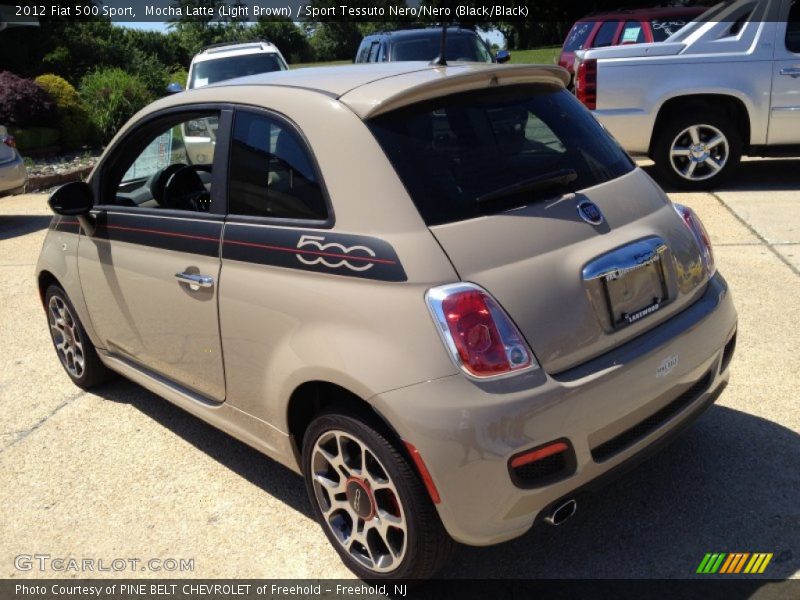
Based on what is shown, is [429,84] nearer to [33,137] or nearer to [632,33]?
[632,33]

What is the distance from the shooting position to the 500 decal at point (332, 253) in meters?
2.63

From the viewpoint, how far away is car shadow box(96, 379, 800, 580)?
9.48 feet

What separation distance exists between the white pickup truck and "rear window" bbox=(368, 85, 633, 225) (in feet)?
18.2

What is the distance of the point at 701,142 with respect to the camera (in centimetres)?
838

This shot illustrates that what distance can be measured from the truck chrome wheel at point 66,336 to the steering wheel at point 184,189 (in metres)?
1.09

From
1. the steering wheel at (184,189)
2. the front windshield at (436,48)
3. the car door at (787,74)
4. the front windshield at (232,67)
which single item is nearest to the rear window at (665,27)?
the front windshield at (436,48)

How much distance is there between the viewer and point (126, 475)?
3793mm

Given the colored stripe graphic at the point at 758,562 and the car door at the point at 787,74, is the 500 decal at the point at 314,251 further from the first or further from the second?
the car door at the point at 787,74

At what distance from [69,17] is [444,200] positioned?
68.4 ft

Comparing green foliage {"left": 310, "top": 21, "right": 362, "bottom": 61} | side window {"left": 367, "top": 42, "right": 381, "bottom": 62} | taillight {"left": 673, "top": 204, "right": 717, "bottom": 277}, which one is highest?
green foliage {"left": 310, "top": 21, "right": 362, "bottom": 61}

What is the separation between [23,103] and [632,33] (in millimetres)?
10450

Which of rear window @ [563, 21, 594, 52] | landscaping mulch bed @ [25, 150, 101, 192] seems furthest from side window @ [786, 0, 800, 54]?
landscaping mulch bed @ [25, 150, 101, 192]

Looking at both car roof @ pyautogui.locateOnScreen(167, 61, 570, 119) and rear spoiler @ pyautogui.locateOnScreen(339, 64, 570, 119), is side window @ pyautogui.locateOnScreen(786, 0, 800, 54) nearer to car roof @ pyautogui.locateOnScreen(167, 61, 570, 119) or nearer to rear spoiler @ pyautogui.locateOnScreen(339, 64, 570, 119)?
car roof @ pyautogui.locateOnScreen(167, 61, 570, 119)

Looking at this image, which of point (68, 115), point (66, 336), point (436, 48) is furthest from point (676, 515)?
point (68, 115)
